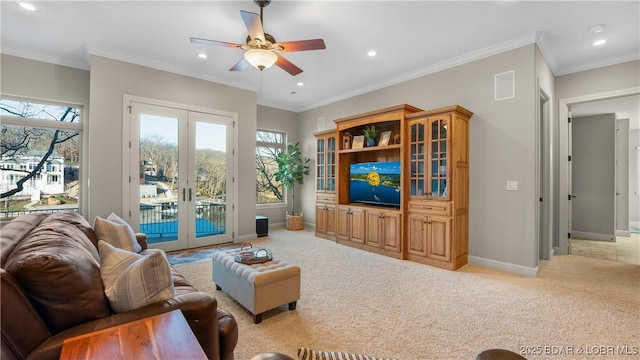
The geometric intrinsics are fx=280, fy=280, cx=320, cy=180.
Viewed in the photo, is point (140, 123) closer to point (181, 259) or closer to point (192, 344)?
point (181, 259)

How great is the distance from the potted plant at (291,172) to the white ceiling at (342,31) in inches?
93.7

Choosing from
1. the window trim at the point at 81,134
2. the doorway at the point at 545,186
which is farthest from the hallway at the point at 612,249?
the window trim at the point at 81,134

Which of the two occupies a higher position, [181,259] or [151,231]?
[151,231]

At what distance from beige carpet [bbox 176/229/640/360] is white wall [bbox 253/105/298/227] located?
9.66 ft

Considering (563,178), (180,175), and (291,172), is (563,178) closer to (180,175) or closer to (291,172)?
(291,172)

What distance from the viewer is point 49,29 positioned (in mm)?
3461

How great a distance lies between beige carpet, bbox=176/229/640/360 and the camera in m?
2.14

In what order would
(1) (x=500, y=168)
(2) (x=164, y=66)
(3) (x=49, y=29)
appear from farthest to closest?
1. (2) (x=164, y=66)
2. (1) (x=500, y=168)
3. (3) (x=49, y=29)

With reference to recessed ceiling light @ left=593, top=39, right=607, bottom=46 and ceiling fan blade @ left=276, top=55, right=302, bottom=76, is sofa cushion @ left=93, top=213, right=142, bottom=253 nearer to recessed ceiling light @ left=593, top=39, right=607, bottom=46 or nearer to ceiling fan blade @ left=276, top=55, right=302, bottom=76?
ceiling fan blade @ left=276, top=55, right=302, bottom=76

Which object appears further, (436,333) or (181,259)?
(181,259)

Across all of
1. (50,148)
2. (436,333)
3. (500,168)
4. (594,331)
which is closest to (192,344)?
(436,333)

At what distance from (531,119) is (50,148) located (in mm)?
6799

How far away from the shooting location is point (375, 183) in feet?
16.1

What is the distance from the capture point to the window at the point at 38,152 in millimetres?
3973
